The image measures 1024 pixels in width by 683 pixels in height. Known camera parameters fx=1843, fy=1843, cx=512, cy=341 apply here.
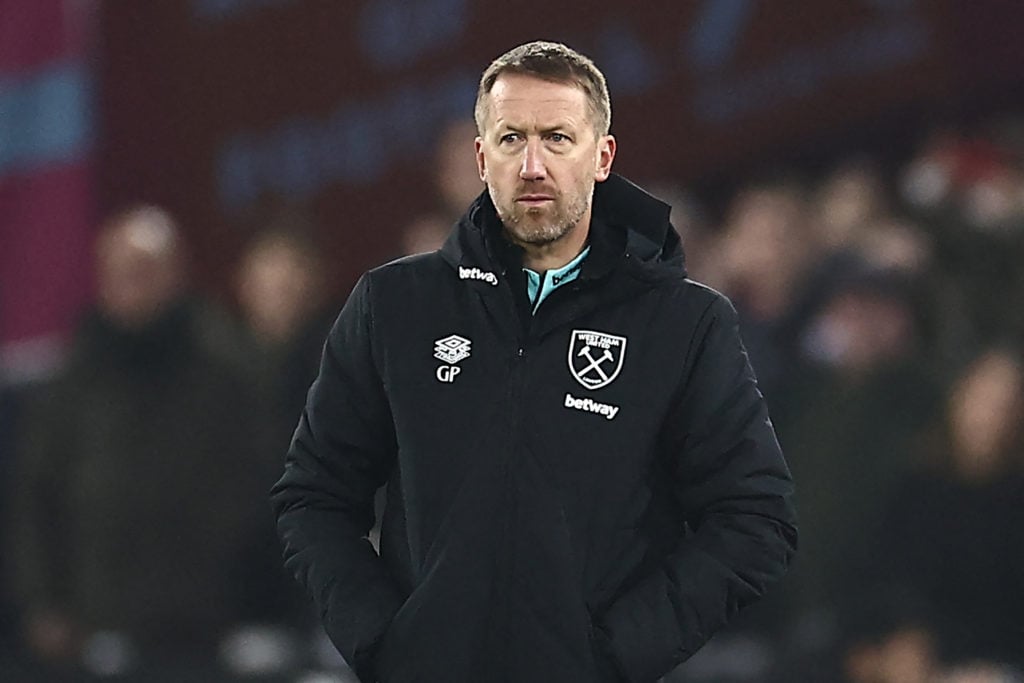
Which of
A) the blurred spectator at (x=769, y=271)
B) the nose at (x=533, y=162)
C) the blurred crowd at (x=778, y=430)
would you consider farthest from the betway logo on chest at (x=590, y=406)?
the blurred spectator at (x=769, y=271)

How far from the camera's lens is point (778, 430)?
465cm

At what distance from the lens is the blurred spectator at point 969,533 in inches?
173

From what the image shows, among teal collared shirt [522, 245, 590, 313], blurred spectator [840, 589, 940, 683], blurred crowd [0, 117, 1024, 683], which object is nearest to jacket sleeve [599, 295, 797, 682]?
teal collared shirt [522, 245, 590, 313]

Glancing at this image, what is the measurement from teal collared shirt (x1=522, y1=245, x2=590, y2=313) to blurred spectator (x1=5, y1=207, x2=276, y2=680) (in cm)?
285

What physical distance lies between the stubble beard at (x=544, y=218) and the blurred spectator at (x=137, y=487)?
9.49ft

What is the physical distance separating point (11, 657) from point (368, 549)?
123 inches

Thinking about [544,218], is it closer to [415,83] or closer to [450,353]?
[450,353]

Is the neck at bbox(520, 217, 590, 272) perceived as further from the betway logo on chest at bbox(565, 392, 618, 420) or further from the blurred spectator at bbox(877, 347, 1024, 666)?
the blurred spectator at bbox(877, 347, 1024, 666)

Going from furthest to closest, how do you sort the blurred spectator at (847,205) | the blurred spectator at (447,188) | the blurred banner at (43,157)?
1. the blurred banner at (43,157)
2. the blurred spectator at (847,205)
3. the blurred spectator at (447,188)

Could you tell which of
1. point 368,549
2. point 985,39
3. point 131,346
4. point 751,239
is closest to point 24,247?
point 131,346

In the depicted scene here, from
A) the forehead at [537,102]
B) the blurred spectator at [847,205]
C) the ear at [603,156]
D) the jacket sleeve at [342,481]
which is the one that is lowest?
the blurred spectator at [847,205]

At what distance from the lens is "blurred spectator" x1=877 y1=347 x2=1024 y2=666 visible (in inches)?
173

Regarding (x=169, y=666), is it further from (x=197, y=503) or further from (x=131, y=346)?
(x=131, y=346)

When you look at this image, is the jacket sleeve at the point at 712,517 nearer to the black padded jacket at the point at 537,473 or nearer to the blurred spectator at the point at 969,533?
the black padded jacket at the point at 537,473
